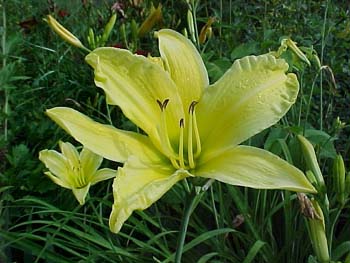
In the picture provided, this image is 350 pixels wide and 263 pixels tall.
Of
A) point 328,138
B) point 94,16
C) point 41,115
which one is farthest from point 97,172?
point 94,16

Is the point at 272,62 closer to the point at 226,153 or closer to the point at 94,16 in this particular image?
the point at 226,153

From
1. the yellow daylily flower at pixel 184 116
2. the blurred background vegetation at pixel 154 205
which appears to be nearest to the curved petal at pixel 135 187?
the yellow daylily flower at pixel 184 116

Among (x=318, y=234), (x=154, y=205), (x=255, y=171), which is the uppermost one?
(x=255, y=171)

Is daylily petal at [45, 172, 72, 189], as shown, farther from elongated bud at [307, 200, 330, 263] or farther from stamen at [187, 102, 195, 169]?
elongated bud at [307, 200, 330, 263]

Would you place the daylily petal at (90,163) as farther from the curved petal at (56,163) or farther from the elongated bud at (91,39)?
the elongated bud at (91,39)

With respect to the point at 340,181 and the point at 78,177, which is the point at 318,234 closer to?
the point at 340,181

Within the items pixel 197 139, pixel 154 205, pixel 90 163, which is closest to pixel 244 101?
pixel 197 139

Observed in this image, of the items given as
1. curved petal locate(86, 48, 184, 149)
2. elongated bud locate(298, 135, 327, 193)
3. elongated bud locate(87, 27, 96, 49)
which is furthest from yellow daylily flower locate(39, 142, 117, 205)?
elongated bud locate(87, 27, 96, 49)
